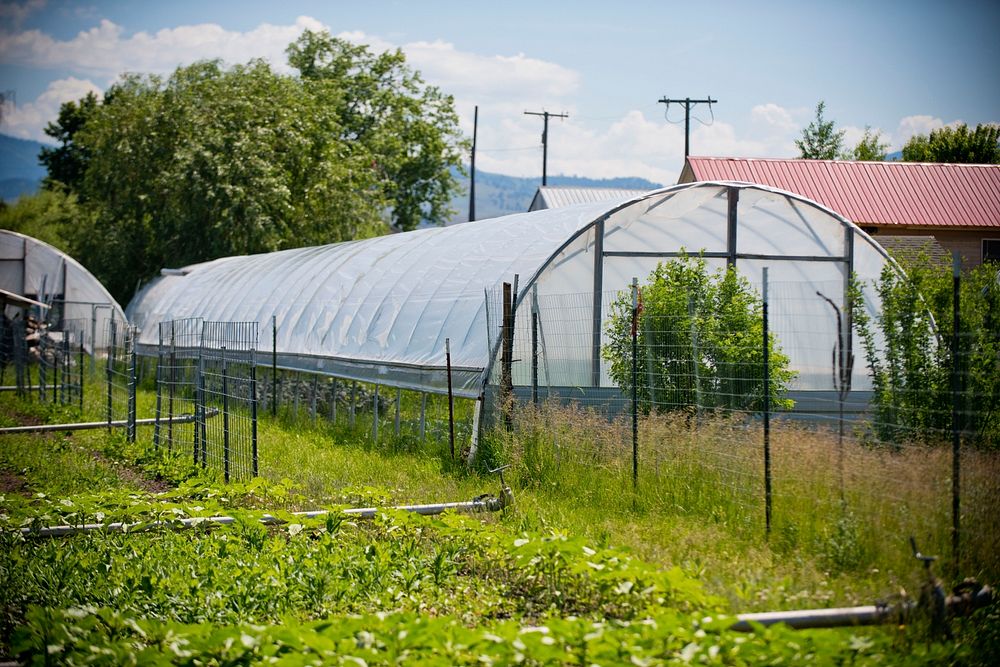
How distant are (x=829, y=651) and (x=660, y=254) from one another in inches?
382

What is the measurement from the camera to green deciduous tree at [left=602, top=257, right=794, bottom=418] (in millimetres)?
10875

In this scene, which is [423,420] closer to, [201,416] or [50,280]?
[201,416]

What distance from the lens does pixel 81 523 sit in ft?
27.3

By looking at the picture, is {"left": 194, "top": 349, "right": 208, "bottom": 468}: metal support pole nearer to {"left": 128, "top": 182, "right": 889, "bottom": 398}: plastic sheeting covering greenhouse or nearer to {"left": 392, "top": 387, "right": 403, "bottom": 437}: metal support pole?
{"left": 392, "top": 387, "right": 403, "bottom": 437}: metal support pole

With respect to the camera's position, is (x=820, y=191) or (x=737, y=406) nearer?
(x=737, y=406)

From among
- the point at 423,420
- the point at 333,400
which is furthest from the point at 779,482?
the point at 333,400

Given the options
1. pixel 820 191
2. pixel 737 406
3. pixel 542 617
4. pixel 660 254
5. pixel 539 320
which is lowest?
pixel 542 617

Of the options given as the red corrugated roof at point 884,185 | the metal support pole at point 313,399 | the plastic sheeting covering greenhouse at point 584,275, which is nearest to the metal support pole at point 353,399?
the plastic sheeting covering greenhouse at point 584,275

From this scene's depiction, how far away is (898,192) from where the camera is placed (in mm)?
31188

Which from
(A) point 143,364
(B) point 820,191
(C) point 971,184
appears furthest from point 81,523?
(C) point 971,184

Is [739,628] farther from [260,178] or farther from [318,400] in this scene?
[260,178]

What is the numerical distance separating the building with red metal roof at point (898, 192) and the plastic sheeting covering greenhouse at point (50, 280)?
1843cm

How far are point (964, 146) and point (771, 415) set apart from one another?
1693 inches

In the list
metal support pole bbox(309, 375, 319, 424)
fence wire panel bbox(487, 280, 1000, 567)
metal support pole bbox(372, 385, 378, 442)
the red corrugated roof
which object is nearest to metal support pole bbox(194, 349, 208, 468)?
metal support pole bbox(372, 385, 378, 442)
